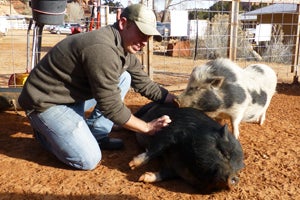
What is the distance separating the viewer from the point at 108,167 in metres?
3.28

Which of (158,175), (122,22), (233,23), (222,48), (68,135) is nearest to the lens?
(122,22)

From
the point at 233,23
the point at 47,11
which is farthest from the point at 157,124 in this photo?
the point at 233,23

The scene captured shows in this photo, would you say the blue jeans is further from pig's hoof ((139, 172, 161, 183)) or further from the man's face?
the man's face

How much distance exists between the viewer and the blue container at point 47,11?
16.1 feet

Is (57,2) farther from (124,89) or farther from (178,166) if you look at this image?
(178,166)

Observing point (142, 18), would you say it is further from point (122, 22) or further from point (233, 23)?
point (233, 23)

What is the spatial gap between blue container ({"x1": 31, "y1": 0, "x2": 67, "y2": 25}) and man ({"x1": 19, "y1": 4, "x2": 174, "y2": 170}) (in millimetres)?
2014

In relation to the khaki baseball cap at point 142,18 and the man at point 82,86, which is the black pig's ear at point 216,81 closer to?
the man at point 82,86

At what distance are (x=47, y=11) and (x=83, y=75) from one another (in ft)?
7.73

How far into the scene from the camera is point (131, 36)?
286 cm

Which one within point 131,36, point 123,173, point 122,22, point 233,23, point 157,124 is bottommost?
point 123,173

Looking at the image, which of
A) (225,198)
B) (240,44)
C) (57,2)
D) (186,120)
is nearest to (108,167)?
(186,120)

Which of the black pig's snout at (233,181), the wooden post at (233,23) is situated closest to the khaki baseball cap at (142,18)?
the black pig's snout at (233,181)

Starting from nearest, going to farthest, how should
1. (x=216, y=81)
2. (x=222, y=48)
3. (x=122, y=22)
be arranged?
(x=122, y=22), (x=216, y=81), (x=222, y=48)
